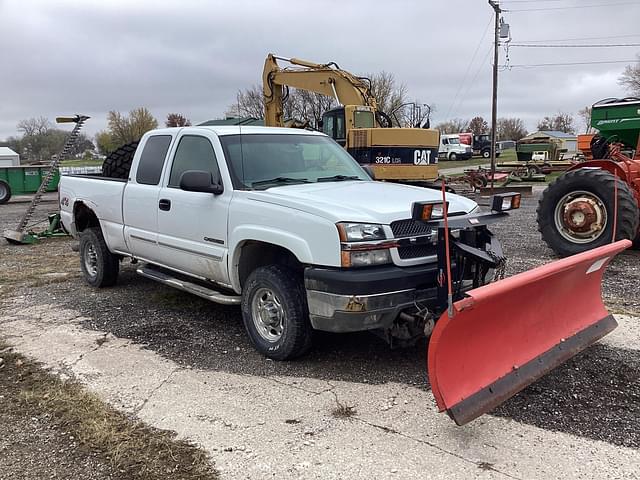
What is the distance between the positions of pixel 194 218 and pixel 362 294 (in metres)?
2.03

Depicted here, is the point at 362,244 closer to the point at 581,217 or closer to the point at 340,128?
the point at 581,217

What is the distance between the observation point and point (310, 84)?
52.2ft

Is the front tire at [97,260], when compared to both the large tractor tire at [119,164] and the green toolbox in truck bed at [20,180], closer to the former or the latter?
the large tractor tire at [119,164]

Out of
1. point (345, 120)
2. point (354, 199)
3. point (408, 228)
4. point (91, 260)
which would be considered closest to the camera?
point (408, 228)

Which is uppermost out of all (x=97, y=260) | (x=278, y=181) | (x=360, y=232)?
(x=278, y=181)

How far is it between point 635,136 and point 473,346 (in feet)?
30.2

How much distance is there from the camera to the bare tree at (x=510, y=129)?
93294 millimetres

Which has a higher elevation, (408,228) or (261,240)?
(408,228)

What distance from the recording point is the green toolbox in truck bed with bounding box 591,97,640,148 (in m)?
10.6

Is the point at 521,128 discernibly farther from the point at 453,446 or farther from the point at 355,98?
the point at 453,446

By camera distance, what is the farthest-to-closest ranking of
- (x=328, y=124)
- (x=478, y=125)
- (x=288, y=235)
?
1. (x=478, y=125)
2. (x=328, y=124)
3. (x=288, y=235)

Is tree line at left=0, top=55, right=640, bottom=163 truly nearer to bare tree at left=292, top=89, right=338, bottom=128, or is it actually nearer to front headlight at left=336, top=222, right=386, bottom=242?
bare tree at left=292, top=89, right=338, bottom=128

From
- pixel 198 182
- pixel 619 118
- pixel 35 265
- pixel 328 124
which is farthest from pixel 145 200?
pixel 328 124

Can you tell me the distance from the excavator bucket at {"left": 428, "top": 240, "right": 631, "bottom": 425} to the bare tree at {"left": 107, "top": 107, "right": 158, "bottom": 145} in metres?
53.5
